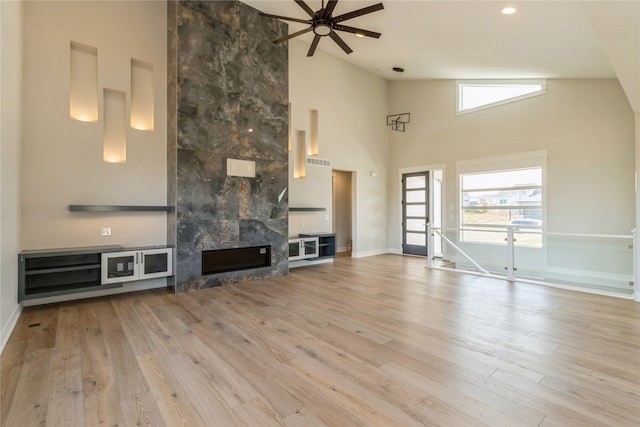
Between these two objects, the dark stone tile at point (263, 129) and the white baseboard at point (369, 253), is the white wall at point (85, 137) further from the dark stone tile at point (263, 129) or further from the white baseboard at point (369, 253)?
the white baseboard at point (369, 253)

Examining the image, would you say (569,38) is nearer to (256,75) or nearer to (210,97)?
(256,75)

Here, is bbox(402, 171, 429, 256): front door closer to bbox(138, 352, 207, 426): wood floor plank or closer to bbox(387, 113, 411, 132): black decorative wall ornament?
bbox(387, 113, 411, 132): black decorative wall ornament

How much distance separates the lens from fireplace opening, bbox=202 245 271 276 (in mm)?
5125

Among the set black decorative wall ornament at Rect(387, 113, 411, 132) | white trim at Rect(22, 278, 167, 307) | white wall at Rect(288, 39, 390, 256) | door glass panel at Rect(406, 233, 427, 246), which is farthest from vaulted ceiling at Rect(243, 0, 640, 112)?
white trim at Rect(22, 278, 167, 307)

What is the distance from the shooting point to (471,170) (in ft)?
24.3

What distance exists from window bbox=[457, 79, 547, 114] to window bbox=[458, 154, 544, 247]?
1.36 m

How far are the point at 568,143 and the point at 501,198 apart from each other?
162cm

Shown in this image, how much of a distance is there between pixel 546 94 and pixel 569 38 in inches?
87.9

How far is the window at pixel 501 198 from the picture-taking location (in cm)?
646

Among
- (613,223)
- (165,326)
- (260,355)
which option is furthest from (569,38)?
(165,326)

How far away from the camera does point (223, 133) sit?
5227 millimetres

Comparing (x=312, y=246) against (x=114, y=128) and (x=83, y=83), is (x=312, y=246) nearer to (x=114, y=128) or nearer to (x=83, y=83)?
(x=114, y=128)

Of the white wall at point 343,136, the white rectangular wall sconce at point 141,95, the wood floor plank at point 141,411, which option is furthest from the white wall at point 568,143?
the wood floor plank at point 141,411

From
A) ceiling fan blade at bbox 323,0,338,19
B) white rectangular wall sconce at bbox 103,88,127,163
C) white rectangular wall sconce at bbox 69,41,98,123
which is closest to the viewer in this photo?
ceiling fan blade at bbox 323,0,338,19
